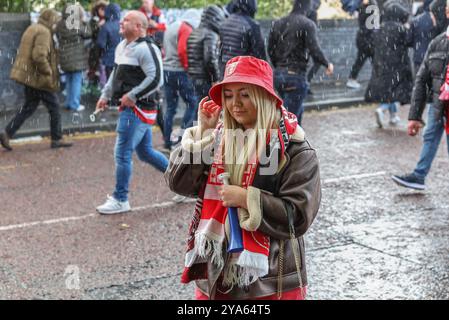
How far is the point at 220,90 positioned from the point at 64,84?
1151 cm

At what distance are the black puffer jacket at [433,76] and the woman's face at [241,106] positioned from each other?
14.7 feet

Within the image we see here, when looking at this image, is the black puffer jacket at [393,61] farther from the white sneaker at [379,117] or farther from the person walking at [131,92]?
the person walking at [131,92]

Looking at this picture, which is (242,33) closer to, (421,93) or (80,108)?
(421,93)

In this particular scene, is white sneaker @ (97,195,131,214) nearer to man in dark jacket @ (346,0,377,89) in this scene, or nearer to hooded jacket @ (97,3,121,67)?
hooded jacket @ (97,3,121,67)

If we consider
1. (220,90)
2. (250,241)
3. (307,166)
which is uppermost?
(220,90)

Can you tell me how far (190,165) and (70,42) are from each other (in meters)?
10.7

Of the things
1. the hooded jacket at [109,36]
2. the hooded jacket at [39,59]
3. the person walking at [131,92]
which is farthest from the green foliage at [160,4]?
the person walking at [131,92]

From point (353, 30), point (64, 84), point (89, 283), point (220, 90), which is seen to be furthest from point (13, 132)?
point (353, 30)

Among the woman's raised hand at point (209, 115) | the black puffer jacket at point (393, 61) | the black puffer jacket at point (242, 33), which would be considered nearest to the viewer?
the woman's raised hand at point (209, 115)

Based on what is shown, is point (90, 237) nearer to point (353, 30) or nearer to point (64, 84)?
point (64, 84)

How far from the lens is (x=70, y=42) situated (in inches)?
545

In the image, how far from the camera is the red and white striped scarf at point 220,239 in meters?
3.48

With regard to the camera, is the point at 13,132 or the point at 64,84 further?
the point at 64,84
